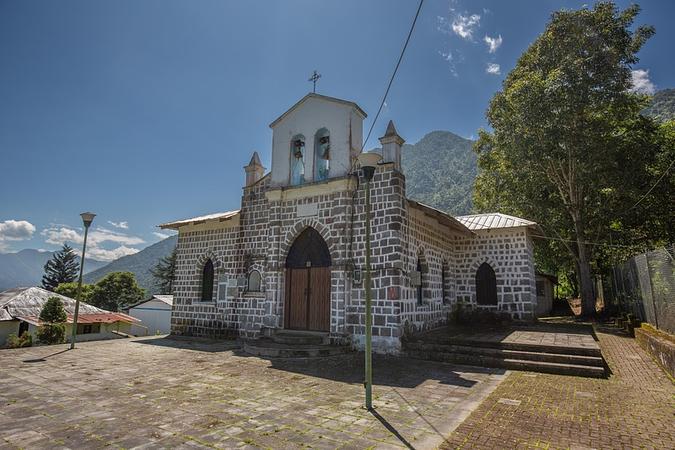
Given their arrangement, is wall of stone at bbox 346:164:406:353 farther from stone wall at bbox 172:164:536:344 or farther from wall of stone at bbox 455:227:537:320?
wall of stone at bbox 455:227:537:320

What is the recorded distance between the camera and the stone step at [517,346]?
311 inches

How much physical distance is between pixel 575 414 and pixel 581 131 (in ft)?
51.3

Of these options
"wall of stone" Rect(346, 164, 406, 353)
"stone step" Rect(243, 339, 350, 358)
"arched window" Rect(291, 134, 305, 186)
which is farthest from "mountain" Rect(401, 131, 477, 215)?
"stone step" Rect(243, 339, 350, 358)

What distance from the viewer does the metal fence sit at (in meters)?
8.13

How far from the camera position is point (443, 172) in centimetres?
16200

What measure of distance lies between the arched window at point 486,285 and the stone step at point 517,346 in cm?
609

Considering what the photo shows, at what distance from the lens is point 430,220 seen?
13062 mm

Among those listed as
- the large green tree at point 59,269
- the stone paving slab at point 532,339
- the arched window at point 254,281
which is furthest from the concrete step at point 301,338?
the large green tree at point 59,269

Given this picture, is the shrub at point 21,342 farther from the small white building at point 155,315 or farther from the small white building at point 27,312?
the small white building at point 155,315

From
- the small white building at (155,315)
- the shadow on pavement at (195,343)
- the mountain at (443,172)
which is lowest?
the small white building at (155,315)

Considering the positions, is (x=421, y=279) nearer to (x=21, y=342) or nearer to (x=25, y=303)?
(x=21, y=342)

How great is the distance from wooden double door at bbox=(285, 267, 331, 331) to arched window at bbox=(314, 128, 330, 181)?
313 cm

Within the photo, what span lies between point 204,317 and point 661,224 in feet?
78.5

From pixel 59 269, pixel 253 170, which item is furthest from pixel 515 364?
pixel 59 269
